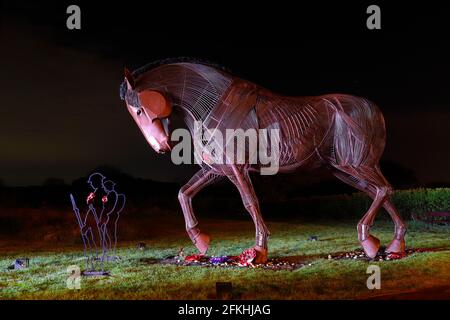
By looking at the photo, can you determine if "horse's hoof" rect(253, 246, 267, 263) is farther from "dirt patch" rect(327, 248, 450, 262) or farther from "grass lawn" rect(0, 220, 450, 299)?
"dirt patch" rect(327, 248, 450, 262)

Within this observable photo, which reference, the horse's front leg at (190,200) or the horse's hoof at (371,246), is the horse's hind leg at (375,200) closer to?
the horse's hoof at (371,246)

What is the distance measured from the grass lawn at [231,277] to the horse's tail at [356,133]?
1637 mm

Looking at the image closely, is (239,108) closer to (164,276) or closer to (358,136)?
(358,136)

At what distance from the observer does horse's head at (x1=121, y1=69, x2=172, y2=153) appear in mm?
7727

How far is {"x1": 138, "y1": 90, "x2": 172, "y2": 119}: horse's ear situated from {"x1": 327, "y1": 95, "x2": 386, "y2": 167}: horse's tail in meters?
2.75

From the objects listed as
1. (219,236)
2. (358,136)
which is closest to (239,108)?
(358,136)

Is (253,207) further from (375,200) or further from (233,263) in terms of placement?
(375,200)

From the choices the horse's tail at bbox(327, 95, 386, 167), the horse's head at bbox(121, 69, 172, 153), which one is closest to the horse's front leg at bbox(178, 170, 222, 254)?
the horse's head at bbox(121, 69, 172, 153)

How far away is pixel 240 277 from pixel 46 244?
6542 millimetres

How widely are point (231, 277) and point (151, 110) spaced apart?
2704 mm

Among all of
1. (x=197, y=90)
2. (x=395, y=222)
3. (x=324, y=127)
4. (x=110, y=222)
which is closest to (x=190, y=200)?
(x=197, y=90)

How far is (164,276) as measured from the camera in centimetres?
727

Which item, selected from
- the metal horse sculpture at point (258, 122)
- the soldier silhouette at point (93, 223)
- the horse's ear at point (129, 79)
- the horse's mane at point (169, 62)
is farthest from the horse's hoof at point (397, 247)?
the horse's ear at point (129, 79)

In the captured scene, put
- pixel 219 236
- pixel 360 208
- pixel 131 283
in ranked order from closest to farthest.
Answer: pixel 131 283 < pixel 219 236 < pixel 360 208
